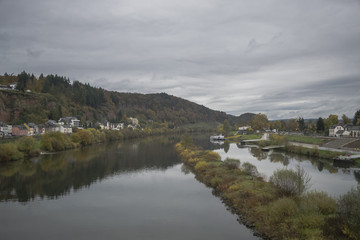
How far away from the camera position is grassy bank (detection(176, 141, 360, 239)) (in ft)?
45.3

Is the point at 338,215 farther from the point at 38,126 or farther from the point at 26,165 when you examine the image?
the point at 38,126

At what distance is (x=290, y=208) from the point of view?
16.8 m

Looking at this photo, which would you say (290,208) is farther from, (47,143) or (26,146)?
(47,143)

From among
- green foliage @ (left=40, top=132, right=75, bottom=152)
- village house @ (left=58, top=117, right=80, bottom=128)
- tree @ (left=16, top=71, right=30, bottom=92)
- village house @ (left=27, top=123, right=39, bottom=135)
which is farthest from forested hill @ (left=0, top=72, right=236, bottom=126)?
green foliage @ (left=40, top=132, right=75, bottom=152)

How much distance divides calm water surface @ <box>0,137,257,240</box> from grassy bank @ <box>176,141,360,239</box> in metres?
1.29

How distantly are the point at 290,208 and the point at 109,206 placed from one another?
14.6 m

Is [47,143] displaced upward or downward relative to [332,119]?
downward

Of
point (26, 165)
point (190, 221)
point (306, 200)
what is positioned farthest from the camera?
point (26, 165)

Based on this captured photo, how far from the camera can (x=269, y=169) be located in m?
39.1

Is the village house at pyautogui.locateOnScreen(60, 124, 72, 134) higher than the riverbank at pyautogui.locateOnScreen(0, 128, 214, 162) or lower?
higher

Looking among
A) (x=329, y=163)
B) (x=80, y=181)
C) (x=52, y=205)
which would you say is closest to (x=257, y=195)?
(x=52, y=205)

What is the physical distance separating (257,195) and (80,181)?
21.9 metres

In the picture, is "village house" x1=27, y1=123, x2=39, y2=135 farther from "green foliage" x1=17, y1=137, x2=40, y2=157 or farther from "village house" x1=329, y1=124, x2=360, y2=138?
"village house" x1=329, y1=124, x2=360, y2=138

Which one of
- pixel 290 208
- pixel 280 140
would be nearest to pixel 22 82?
pixel 280 140
